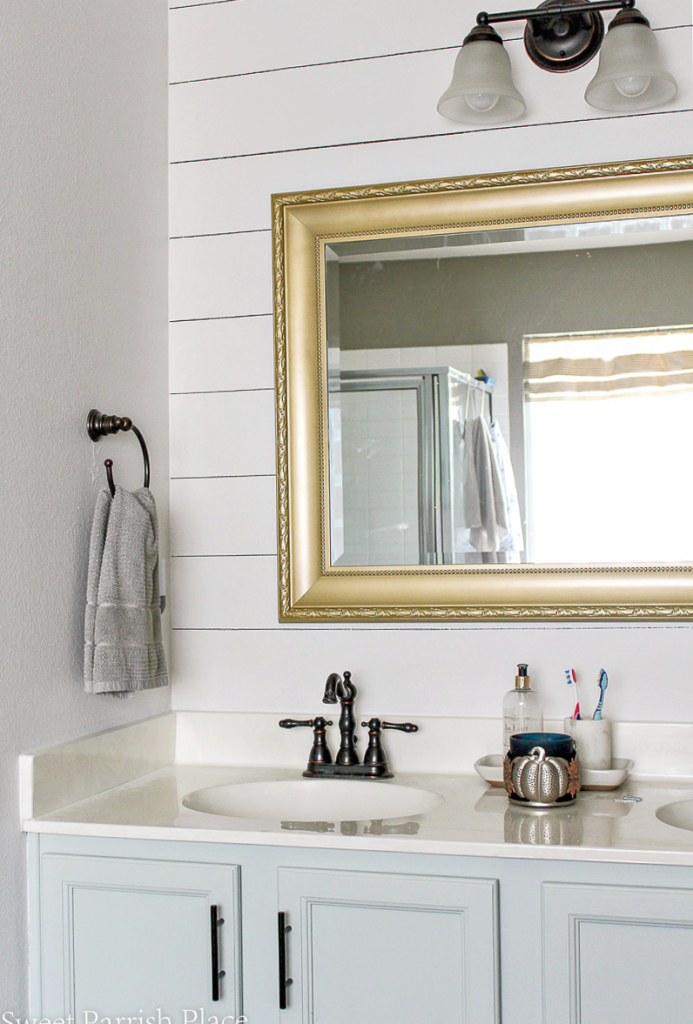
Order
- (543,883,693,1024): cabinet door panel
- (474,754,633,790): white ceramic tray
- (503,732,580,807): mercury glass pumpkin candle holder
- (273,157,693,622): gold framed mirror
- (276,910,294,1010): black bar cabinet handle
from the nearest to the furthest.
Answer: (543,883,693,1024): cabinet door panel, (276,910,294,1010): black bar cabinet handle, (503,732,580,807): mercury glass pumpkin candle holder, (474,754,633,790): white ceramic tray, (273,157,693,622): gold framed mirror

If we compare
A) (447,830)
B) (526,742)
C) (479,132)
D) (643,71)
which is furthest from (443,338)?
(447,830)

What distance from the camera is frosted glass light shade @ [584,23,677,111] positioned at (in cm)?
165

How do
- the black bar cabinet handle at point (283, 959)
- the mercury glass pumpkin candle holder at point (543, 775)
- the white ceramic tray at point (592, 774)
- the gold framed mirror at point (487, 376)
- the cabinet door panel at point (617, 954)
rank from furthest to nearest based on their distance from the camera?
the gold framed mirror at point (487, 376), the white ceramic tray at point (592, 774), the mercury glass pumpkin candle holder at point (543, 775), the black bar cabinet handle at point (283, 959), the cabinet door panel at point (617, 954)

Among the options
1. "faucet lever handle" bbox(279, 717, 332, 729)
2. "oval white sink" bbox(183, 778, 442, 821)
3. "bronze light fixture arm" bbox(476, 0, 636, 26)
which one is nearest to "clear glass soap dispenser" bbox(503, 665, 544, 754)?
"oval white sink" bbox(183, 778, 442, 821)

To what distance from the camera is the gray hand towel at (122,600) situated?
1565mm

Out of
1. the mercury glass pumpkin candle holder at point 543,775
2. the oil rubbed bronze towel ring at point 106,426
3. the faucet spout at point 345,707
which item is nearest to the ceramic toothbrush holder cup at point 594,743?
the mercury glass pumpkin candle holder at point 543,775

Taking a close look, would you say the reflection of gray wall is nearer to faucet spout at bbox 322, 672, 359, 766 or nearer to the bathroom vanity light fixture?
the bathroom vanity light fixture

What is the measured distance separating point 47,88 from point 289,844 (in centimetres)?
119

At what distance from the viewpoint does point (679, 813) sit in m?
1.54

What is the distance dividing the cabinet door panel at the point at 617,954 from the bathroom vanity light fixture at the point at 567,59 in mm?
1271

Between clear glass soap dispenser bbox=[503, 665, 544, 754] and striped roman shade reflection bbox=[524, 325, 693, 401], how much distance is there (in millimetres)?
504

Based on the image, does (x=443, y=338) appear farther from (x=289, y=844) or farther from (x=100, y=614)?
(x=289, y=844)

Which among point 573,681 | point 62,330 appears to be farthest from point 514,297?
point 62,330

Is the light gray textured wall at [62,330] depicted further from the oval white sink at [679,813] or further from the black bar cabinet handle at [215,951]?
the oval white sink at [679,813]
